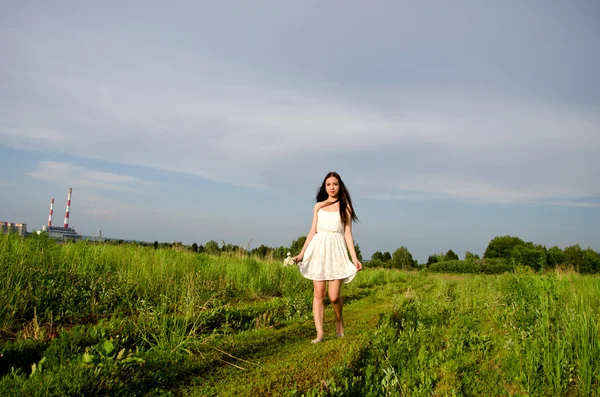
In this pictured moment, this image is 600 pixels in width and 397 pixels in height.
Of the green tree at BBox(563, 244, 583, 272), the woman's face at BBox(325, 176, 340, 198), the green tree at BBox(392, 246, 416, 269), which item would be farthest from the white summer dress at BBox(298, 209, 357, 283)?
the green tree at BBox(563, 244, 583, 272)

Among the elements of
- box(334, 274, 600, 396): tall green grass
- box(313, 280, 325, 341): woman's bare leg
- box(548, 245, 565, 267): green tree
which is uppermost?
box(548, 245, 565, 267): green tree

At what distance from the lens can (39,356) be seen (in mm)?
4293

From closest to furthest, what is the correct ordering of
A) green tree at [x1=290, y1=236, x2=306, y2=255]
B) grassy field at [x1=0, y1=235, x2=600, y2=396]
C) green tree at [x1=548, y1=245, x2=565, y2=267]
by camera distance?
grassy field at [x1=0, y1=235, x2=600, y2=396]
green tree at [x1=290, y1=236, x2=306, y2=255]
green tree at [x1=548, y1=245, x2=565, y2=267]

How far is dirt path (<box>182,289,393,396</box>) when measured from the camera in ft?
12.2

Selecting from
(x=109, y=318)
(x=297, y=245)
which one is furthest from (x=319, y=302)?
(x=297, y=245)

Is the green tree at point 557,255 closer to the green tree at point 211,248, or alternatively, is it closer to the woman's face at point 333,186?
the green tree at point 211,248

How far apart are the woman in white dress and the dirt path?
17.9 inches

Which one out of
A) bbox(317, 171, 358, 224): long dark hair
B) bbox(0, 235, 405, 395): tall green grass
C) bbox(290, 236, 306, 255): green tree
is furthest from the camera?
bbox(290, 236, 306, 255): green tree

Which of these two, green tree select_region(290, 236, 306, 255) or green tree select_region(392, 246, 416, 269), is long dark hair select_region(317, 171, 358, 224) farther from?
green tree select_region(392, 246, 416, 269)

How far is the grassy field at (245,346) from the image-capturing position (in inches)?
149

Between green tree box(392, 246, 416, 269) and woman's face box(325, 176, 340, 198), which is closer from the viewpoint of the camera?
woman's face box(325, 176, 340, 198)

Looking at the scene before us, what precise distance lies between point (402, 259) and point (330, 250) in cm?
3740

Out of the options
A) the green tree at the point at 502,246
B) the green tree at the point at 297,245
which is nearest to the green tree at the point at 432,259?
the green tree at the point at 502,246

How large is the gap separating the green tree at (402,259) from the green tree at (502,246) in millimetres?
11313
